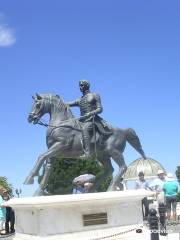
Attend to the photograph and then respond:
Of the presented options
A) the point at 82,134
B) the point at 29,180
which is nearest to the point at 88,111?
the point at 82,134

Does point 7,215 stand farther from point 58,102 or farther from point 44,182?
point 58,102

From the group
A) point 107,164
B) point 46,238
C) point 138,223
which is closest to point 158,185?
point 107,164

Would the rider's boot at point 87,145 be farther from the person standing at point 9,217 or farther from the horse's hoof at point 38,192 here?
the person standing at point 9,217

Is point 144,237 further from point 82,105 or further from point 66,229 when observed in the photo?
point 82,105

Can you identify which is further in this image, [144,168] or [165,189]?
[144,168]

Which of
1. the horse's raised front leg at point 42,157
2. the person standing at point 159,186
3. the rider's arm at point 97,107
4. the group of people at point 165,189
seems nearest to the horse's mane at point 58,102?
the rider's arm at point 97,107

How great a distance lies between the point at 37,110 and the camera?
13.8m

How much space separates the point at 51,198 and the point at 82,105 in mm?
4069

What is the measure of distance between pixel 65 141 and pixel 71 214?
8.79ft

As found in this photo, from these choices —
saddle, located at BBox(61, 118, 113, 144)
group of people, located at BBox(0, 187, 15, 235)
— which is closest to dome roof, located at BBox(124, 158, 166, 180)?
group of people, located at BBox(0, 187, 15, 235)

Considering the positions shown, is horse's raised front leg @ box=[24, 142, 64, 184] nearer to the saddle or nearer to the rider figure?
the saddle

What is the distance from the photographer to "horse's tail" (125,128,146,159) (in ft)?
48.3

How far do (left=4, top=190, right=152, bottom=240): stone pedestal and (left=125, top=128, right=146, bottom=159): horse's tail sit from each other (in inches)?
112

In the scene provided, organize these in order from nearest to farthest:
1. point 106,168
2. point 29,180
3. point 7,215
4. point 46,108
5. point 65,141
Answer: point 29,180 → point 65,141 → point 46,108 → point 106,168 → point 7,215
